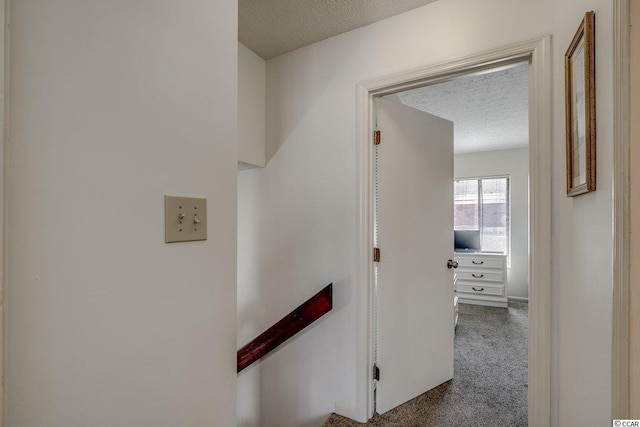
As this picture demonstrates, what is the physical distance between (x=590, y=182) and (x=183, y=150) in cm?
116

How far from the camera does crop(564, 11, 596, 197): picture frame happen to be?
2.83 ft

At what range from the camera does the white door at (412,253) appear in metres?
1.87

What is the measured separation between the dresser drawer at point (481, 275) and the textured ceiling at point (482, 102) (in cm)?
191

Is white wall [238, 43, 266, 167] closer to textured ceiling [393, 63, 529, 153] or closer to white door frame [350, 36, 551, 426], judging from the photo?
textured ceiling [393, 63, 529, 153]

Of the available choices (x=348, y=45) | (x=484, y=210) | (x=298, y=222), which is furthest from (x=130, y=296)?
(x=484, y=210)

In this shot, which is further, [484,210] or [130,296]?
[484,210]

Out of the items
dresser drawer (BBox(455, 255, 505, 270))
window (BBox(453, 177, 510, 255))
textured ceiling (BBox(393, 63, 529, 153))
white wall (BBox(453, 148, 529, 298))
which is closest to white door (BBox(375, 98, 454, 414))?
textured ceiling (BBox(393, 63, 529, 153))

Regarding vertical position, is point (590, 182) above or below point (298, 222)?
above

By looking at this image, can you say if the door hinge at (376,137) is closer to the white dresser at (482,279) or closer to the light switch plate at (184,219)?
the light switch plate at (184,219)

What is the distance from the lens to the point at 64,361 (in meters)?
0.63

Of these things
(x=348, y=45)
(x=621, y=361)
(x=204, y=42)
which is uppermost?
(x=348, y=45)

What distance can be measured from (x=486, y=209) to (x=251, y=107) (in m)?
4.33

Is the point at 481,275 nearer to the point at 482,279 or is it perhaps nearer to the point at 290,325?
the point at 482,279

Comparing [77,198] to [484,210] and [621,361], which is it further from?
[484,210]
